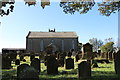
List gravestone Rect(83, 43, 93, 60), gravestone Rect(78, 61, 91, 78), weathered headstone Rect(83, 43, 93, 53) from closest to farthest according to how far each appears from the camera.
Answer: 1. gravestone Rect(78, 61, 91, 78)
2. gravestone Rect(83, 43, 93, 60)
3. weathered headstone Rect(83, 43, 93, 53)

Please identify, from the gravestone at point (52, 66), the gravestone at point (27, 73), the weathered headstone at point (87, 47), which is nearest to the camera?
the gravestone at point (27, 73)

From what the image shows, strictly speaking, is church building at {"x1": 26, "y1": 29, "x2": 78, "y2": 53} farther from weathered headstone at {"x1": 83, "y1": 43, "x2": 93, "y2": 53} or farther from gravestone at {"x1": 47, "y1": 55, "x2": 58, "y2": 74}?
gravestone at {"x1": 47, "y1": 55, "x2": 58, "y2": 74}

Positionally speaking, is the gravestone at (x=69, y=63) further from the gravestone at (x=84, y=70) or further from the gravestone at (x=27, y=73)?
the gravestone at (x=27, y=73)

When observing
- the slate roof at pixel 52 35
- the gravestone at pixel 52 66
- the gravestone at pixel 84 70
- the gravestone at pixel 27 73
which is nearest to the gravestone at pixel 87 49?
the gravestone at pixel 52 66

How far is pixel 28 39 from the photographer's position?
54250 mm

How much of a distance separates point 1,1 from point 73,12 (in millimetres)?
5700

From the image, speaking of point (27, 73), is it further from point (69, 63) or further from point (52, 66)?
point (69, 63)

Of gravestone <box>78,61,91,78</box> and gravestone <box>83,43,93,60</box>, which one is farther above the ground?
gravestone <box>83,43,93,60</box>

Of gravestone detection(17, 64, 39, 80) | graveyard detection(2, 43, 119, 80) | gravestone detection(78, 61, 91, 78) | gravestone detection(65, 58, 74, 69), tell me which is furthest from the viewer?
gravestone detection(65, 58, 74, 69)

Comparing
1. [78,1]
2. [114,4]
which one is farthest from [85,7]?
[114,4]

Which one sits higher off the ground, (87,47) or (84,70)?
(87,47)

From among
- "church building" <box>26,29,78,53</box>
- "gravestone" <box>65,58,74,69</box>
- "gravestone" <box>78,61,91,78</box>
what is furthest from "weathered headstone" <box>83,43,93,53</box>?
"church building" <box>26,29,78,53</box>

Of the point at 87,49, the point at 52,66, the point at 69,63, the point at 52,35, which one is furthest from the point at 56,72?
the point at 52,35

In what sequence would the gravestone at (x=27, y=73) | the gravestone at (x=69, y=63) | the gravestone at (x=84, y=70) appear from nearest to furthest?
the gravestone at (x=27, y=73) → the gravestone at (x=84, y=70) → the gravestone at (x=69, y=63)
